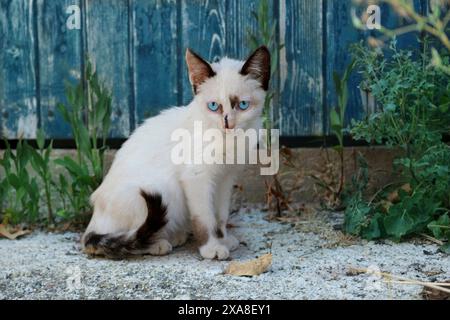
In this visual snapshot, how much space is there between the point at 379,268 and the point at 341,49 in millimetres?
1480

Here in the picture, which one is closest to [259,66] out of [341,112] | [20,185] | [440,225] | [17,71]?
[341,112]

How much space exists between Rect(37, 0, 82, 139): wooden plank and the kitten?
0.94 metres

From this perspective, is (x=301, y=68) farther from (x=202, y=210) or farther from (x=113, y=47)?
(x=202, y=210)

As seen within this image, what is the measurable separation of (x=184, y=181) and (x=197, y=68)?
472mm

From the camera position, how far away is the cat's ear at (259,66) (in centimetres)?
265

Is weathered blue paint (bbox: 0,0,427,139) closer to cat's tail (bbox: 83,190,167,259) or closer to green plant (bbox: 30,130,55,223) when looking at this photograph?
green plant (bbox: 30,130,55,223)

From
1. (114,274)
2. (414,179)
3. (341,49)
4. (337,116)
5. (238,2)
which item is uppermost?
(238,2)

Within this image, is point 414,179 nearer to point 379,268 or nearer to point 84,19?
point 379,268

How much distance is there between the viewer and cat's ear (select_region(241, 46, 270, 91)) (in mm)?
2648

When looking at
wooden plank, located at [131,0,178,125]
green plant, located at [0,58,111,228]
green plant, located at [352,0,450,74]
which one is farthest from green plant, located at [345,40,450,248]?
green plant, located at [0,58,111,228]

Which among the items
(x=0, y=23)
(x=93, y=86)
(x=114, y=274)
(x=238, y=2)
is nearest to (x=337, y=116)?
(x=238, y=2)

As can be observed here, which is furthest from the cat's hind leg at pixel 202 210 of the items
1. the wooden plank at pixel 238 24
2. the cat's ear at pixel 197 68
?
the wooden plank at pixel 238 24

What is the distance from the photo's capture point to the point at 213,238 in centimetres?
277

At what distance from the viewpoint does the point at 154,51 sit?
3654mm
